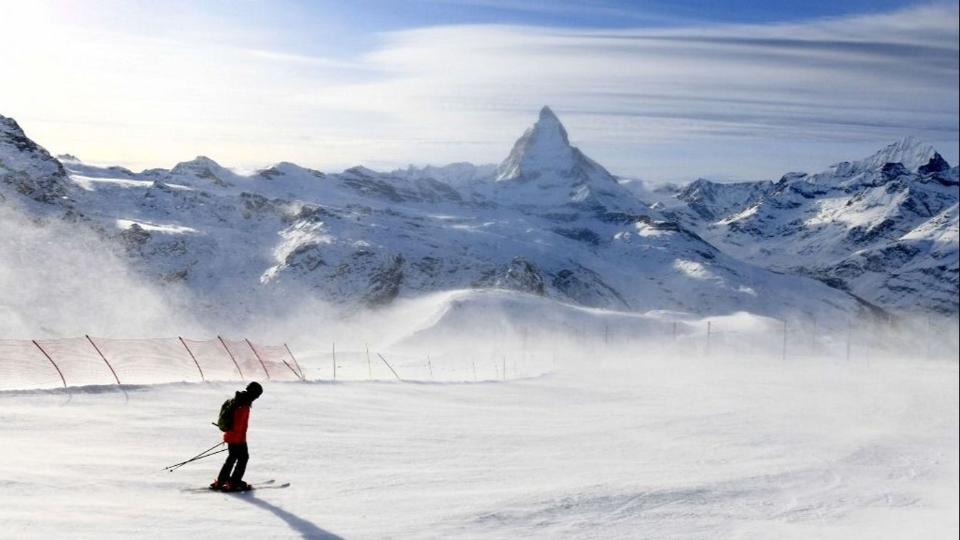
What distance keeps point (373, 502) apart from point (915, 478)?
Answer: 47.7 ft

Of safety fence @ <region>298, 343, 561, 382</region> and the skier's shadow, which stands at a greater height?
the skier's shadow

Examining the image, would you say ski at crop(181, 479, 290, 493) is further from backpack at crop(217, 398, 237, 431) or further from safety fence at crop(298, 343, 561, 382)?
safety fence at crop(298, 343, 561, 382)

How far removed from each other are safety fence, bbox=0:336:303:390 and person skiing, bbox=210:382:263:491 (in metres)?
11.4

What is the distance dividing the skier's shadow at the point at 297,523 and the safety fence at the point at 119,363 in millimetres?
12439

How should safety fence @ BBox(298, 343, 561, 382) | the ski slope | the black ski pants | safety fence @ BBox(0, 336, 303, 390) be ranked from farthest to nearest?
1. safety fence @ BBox(298, 343, 561, 382)
2. safety fence @ BBox(0, 336, 303, 390)
3. the black ski pants
4. the ski slope

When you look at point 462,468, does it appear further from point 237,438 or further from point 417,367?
point 417,367

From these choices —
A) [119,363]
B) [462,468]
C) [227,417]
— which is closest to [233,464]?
[227,417]

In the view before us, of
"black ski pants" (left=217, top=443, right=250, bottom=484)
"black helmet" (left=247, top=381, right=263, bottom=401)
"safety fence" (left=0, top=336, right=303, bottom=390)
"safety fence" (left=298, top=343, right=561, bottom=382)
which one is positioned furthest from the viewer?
"safety fence" (left=298, top=343, right=561, bottom=382)

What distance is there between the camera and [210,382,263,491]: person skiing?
14.5 meters

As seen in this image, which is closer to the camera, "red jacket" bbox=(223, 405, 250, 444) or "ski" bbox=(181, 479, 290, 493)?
"red jacket" bbox=(223, 405, 250, 444)

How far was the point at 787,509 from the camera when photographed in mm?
16859

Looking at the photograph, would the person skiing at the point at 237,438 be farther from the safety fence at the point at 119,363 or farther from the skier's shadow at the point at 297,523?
the safety fence at the point at 119,363

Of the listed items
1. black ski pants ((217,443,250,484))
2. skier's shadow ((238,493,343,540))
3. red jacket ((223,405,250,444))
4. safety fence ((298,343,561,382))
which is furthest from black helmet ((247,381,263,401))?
safety fence ((298,343,561,382))

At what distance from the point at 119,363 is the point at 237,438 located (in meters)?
17.0
